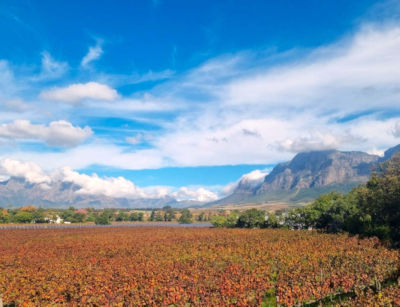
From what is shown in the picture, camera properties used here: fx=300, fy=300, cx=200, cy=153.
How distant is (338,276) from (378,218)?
41276 mm

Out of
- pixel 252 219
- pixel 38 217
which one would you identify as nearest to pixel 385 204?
pixel 252 219

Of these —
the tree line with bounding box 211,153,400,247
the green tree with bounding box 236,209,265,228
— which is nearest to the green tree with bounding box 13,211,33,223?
the green tree with bounding box 236,209,265,228

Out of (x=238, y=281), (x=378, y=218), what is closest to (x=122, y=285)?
(x=238, y=281)

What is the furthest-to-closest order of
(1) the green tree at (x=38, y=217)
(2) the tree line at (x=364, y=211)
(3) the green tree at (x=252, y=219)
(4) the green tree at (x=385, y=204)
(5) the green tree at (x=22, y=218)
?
(1) the green tree at (x=38, y=217)
(5) the green tree at (x=22, y=218)
(3) the green tree at (x=252, y=219)
(2) the tree line at (x=364, y=211)
(4) the green tree at (x=385, y=204)

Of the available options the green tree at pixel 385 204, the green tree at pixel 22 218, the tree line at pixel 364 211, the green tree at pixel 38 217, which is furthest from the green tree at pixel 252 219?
the green tree at pixel 38 217

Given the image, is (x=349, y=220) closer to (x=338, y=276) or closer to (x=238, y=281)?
(x=338, y=276)

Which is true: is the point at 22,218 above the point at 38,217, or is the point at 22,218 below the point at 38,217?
above

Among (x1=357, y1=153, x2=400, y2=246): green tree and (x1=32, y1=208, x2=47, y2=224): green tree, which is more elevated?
(x1=357, y1=153, x2=400, y2=246): green tree

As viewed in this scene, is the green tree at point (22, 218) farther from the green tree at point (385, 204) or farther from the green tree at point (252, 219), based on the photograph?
the green tree at point (385, 204)

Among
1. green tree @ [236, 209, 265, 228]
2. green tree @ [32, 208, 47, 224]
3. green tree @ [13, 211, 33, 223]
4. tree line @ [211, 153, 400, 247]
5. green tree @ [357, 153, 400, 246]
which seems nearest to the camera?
green tree @ [357, 153, 400, 246]

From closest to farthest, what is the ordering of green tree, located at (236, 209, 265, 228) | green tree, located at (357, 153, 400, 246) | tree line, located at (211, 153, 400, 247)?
1. green tree, located at (357, 153, 400, 246)
2. tree line, located at (211, 153, 400, 247)
3. green tree, located at (236, 209, 265, 228)

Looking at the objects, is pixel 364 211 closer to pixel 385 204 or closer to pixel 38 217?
pixel 385 204

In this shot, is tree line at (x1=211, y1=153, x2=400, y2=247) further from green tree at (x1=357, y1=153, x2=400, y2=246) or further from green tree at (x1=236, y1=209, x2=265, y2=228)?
green tree at (x1=236, y1=209, x2=265, y2=228)

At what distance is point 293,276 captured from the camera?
25.6 m
